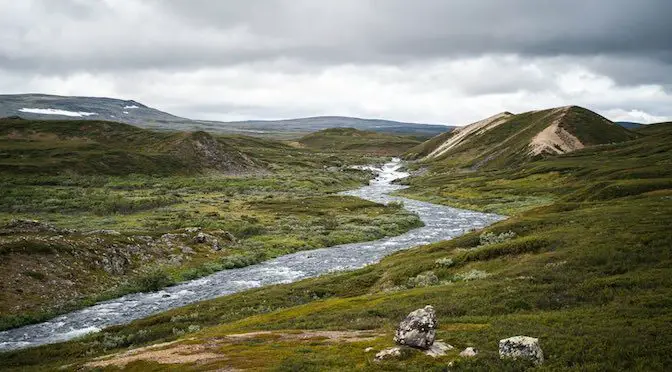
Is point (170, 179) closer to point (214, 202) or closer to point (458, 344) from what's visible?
point (214, 202)

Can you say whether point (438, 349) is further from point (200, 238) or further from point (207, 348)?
point (200, 238)

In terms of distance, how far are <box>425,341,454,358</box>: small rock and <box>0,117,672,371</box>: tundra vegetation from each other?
46cm

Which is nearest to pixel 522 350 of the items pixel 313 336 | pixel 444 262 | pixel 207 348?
pixel 313 336

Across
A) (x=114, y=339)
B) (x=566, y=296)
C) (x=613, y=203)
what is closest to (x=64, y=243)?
(x=114, y=339)

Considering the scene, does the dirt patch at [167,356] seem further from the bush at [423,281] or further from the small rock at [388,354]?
the bush at [423,281]

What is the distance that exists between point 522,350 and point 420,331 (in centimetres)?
524

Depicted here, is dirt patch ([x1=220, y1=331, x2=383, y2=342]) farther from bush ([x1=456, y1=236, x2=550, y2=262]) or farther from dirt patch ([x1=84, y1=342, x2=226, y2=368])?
bush ([x1=456, y1=236, x2=550, y2=262])

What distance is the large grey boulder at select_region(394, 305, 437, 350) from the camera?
82.2 ft

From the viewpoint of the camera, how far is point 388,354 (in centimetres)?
2456

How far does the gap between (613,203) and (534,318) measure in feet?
163

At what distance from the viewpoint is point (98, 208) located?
108 m

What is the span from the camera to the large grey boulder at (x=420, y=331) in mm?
25062

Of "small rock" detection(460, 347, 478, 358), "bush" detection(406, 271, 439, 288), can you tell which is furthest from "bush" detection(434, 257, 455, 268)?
"small rock" detection(460, 347, 478, 358)

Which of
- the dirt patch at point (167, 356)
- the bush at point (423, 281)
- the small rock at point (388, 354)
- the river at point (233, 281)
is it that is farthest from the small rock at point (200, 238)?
the small rock at point (388, 354)
